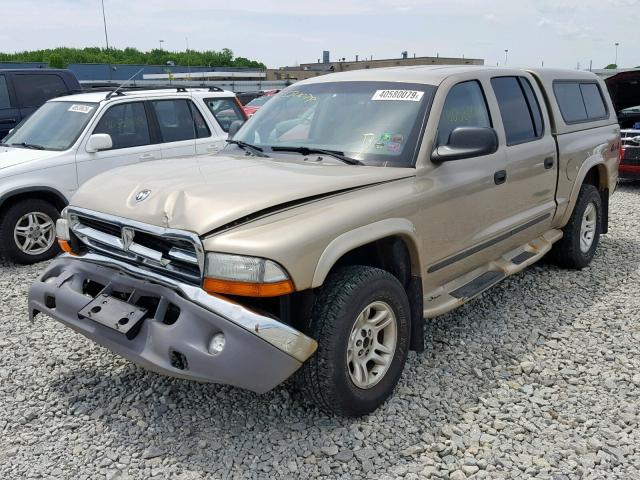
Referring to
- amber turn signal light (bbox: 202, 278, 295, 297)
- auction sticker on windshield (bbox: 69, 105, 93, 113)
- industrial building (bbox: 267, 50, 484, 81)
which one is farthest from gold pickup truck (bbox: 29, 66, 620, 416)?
industrial building (bbox: 267, 50, 484, 81)

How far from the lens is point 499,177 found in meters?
4.29

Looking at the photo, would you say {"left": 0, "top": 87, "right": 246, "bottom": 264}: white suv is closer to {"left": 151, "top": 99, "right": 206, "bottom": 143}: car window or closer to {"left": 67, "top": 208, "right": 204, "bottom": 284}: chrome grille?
{"left": 151, "top": 99, "right": 206, "bottom": 143}: car window

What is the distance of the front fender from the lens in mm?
2869

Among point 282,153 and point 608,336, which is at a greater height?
point 282,153

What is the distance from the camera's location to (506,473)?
2.88 m

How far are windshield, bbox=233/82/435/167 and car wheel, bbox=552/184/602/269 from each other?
8.30 feet

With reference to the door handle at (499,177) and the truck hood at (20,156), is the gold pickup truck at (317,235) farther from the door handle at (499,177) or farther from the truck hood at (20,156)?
the truck hood at (20,156)

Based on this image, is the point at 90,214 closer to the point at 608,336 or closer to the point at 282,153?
the point at 282,153

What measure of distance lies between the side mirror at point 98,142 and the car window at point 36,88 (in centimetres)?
359

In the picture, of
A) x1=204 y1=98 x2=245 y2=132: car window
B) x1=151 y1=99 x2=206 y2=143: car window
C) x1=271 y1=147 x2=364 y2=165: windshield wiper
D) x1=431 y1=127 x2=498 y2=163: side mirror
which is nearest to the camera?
x1=431 y1=127 x2=498 y2=163: side mirror

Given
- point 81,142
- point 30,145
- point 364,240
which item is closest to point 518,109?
point 364,240

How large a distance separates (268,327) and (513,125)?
2.84m

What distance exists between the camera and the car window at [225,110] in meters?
7.88

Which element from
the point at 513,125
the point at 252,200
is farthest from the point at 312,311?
the point at 513,125
